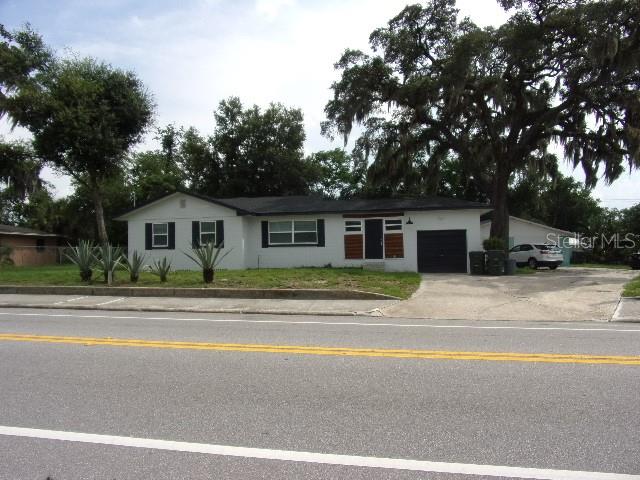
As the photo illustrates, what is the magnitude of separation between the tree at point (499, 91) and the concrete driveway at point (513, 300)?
9993 mm

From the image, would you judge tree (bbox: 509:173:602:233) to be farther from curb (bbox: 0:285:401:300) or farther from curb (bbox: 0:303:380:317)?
curb (bbox: 0:303:380:317)

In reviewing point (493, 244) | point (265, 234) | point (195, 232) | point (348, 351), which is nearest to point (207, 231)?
point (195, 232)

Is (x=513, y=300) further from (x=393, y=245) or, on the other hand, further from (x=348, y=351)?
(x=393, y=245)

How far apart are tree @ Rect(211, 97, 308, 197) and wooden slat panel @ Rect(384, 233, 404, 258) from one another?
71.3 ft

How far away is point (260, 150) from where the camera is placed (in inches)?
1766

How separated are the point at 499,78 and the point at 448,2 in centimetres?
536

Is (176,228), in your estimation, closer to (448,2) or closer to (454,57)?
(454,57)

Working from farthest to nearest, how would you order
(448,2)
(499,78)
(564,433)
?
(448,2), (499,78), (564,433)

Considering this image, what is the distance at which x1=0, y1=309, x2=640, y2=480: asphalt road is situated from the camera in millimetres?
3830

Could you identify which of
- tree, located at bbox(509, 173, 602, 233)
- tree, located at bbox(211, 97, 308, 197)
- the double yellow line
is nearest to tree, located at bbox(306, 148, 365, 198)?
tree, located at bbox(211, 97, 308, 197)

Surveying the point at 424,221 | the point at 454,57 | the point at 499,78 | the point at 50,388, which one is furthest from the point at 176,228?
the point at 50,388

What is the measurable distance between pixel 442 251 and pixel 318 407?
63.8 feet

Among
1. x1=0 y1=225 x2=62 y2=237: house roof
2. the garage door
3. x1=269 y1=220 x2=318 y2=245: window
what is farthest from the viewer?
x1=0 y1=225 x2=62 y2=237: house roof

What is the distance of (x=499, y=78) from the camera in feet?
83.1
